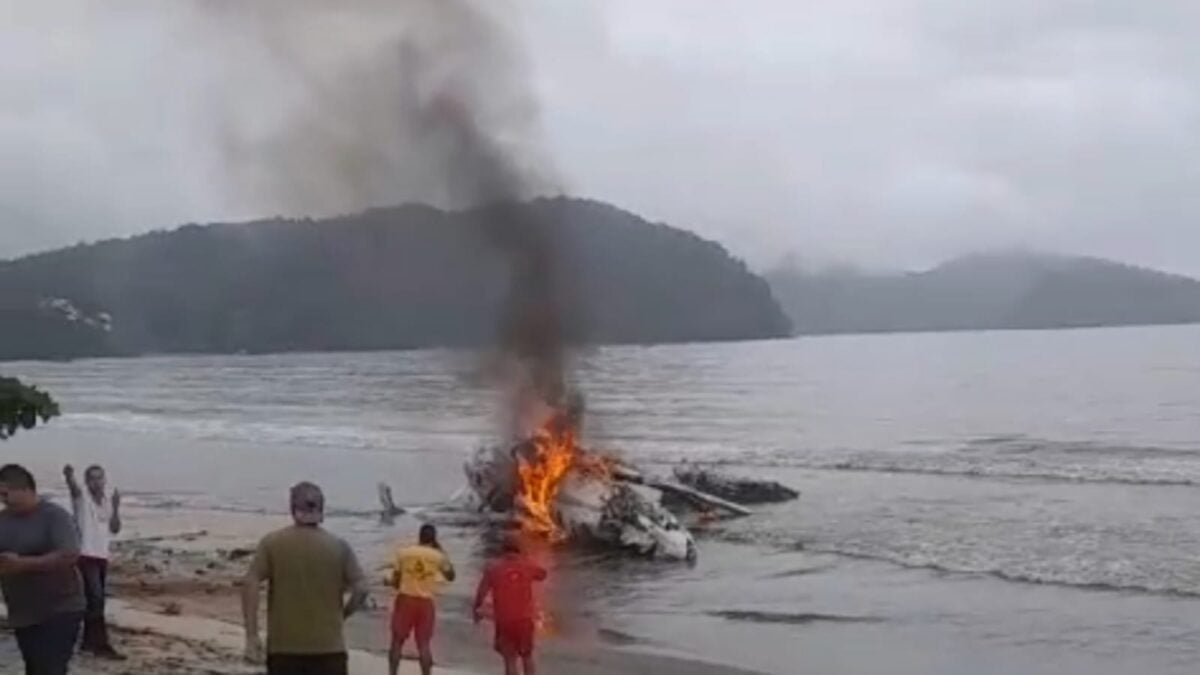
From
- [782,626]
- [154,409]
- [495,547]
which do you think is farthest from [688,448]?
[154,409]

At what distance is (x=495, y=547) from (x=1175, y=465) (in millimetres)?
26430

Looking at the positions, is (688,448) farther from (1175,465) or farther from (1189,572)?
(1189,572)

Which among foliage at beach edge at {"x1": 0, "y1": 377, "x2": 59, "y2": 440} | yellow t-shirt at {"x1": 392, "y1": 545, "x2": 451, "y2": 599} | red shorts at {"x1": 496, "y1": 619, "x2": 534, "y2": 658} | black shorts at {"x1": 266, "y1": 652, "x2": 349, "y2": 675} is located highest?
foliage at beach edge at {"x1": 0, "y1": 377, "x2": 59, "y2": 440}

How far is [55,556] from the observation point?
8.05 meters

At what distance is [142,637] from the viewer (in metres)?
15.8

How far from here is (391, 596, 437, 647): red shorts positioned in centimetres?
1284

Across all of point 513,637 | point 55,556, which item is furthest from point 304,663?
point 513,637

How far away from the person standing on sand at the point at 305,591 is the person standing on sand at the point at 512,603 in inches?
197

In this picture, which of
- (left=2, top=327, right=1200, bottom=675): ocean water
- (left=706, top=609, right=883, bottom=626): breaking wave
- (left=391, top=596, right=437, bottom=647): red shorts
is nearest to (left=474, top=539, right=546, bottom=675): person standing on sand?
(left=391, top=596, right=437, bottom=647): red shorts

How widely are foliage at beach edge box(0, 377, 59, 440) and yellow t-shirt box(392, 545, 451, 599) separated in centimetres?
894

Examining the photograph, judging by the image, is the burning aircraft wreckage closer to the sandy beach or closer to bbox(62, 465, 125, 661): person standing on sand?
the sandy beach

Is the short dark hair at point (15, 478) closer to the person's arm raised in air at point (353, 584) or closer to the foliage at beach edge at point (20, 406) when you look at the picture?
the person's arm raised in air at point (353, 584)

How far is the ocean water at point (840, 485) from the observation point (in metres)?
21.0

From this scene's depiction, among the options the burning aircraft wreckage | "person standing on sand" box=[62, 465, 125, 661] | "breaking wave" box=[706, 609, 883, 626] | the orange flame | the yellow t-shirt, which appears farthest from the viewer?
the orange flame
